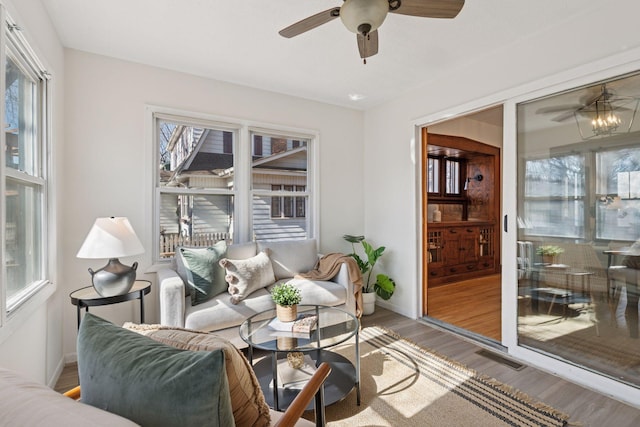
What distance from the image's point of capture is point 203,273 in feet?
8.94

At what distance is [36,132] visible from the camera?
2.23 metres

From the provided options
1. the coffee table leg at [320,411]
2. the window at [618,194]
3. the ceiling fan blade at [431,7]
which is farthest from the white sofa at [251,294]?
the ceiling fan blade at [431,7]

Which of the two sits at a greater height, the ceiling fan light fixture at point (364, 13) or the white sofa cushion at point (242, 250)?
the ceiling fan light fixture at point (364, 13)

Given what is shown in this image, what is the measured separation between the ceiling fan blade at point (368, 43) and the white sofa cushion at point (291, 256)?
7.08ft

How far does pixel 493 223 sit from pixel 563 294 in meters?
3.67

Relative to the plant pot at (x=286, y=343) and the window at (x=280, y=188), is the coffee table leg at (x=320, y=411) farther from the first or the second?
the window at (x=280, y=188)

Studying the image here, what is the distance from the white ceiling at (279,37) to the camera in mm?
Result: 2215

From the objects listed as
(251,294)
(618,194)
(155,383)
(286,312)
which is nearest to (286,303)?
(286,312)

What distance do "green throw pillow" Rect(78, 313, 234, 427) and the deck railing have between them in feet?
8.10

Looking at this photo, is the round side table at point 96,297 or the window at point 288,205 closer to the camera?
the round side table at point 96,297

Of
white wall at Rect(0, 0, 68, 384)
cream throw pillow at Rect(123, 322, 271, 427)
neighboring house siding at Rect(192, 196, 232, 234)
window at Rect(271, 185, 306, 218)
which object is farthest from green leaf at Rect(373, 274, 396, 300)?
white wall at Rect(0, 0, 68, 384)

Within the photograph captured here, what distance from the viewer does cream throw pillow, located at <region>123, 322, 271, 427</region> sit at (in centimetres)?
92

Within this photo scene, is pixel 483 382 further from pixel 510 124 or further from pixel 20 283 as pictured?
pixel 20 283

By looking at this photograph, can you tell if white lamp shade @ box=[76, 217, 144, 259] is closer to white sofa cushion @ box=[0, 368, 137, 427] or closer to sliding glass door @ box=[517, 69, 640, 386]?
white sofa cushion @ box=[0, 368, 137, 427]
